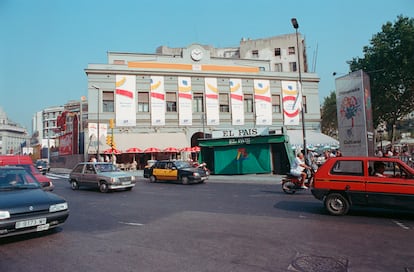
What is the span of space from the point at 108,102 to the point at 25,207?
30.3m

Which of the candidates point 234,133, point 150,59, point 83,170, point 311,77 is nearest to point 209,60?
point 150,59

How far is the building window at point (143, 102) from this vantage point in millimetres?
35719

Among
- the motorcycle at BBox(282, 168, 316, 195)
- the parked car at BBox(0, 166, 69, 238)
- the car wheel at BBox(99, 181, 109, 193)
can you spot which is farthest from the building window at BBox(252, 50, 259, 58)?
the parked car at BBox(0, 166, 69, 238)

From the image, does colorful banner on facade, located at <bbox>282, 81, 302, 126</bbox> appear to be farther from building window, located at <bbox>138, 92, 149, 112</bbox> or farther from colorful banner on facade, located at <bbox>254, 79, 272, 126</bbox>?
building window, located at <bbox>138, 92, 149, 112</bbox>

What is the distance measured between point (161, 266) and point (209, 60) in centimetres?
3597

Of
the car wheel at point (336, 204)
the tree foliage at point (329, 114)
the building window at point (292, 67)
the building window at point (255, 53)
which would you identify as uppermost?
the building window at point (255, 53)

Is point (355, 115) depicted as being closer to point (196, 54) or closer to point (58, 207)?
point (58, 207)

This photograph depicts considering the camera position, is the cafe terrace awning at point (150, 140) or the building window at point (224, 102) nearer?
the cafe terrace awning at point (150, 140)

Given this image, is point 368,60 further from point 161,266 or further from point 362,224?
point 161,266

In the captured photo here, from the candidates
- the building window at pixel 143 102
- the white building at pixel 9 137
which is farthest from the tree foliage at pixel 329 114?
the white building at pixel 9 137

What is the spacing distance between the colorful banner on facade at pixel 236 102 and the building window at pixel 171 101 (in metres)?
6.95

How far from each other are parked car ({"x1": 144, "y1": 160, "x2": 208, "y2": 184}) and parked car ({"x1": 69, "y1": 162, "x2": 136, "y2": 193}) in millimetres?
3820

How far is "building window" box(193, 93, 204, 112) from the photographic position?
37.6 meters

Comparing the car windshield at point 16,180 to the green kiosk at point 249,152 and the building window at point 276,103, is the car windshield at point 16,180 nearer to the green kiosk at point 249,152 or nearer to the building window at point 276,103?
the green kiosk at point 249,152
